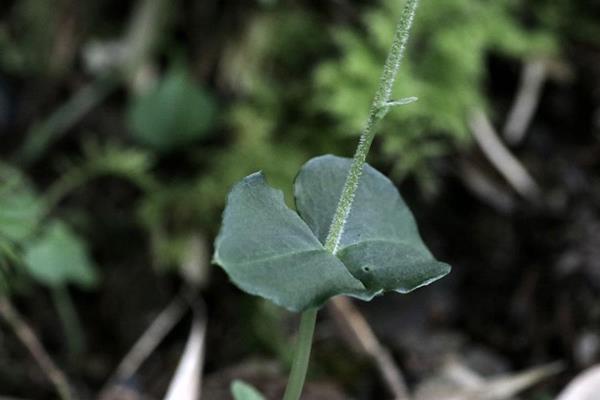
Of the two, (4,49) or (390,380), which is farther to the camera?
(4,49)

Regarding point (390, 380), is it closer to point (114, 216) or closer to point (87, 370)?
point (87, 370)

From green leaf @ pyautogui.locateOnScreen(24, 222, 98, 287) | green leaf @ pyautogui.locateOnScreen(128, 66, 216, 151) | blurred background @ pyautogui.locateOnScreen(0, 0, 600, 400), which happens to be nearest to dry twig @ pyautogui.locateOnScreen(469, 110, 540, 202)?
blurred background @ pyautogui.locateOnScreen(0, 0, 600, 400)

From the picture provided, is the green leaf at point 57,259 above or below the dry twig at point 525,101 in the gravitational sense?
below

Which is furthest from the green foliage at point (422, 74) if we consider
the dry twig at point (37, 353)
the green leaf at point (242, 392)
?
the green leaf at point (242, 392)

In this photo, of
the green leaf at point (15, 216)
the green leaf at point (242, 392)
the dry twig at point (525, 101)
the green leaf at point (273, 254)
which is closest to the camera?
the green leaf at point (273, 254)

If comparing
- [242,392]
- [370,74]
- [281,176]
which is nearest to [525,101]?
[370,74]

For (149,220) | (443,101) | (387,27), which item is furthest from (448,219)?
(149,220)

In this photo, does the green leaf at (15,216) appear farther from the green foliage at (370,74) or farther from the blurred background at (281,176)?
the green foliage at (370,74)

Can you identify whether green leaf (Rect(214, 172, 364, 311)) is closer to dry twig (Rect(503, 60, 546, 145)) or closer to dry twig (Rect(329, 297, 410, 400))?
dry twig (Rect(329, 297, 410, 400))
